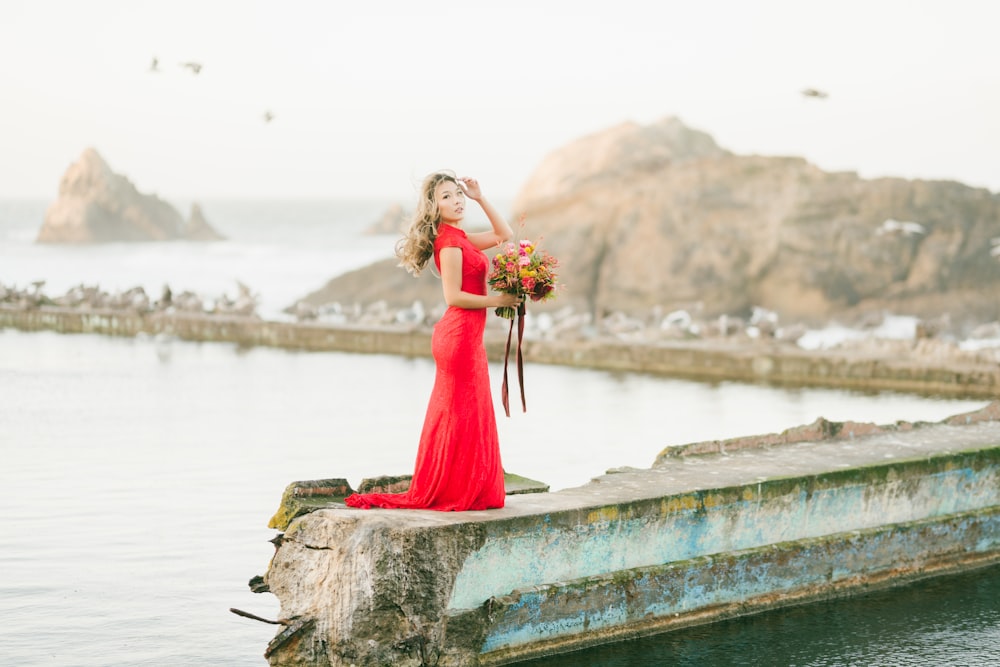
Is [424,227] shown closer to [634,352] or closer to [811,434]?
[811,434]

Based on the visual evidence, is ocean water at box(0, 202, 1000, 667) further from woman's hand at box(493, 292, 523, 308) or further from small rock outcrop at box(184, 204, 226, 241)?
small rock outcrop at box(184, 204, 226, 241)

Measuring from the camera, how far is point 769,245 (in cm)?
3738

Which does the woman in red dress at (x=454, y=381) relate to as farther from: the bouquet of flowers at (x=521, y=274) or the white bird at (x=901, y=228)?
the white bird at (x=901, y=228)

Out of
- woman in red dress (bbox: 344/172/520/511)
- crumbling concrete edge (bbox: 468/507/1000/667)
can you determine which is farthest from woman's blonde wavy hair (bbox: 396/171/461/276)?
crumbling concrete edge (bbox: 468/507/1000/667)

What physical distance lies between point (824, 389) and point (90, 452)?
10191mm

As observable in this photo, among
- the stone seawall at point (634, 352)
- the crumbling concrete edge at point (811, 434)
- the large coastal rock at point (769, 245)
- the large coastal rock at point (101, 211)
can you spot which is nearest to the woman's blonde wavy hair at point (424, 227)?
the crumbling concrete edge at point (811, 434)

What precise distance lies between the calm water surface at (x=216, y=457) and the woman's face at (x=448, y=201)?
7.95 feet

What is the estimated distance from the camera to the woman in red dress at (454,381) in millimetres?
7469

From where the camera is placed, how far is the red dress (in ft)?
24.5

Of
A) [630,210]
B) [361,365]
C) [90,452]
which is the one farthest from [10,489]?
[630,210]

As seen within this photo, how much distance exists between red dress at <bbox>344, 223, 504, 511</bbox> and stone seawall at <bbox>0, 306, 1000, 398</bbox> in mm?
12968

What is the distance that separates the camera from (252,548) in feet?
31.9

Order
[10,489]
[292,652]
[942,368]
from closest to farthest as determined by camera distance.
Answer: [292,652] → [10,489] → [942,368]

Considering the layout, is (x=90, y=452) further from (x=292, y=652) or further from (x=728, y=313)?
(x=728, y=313)
